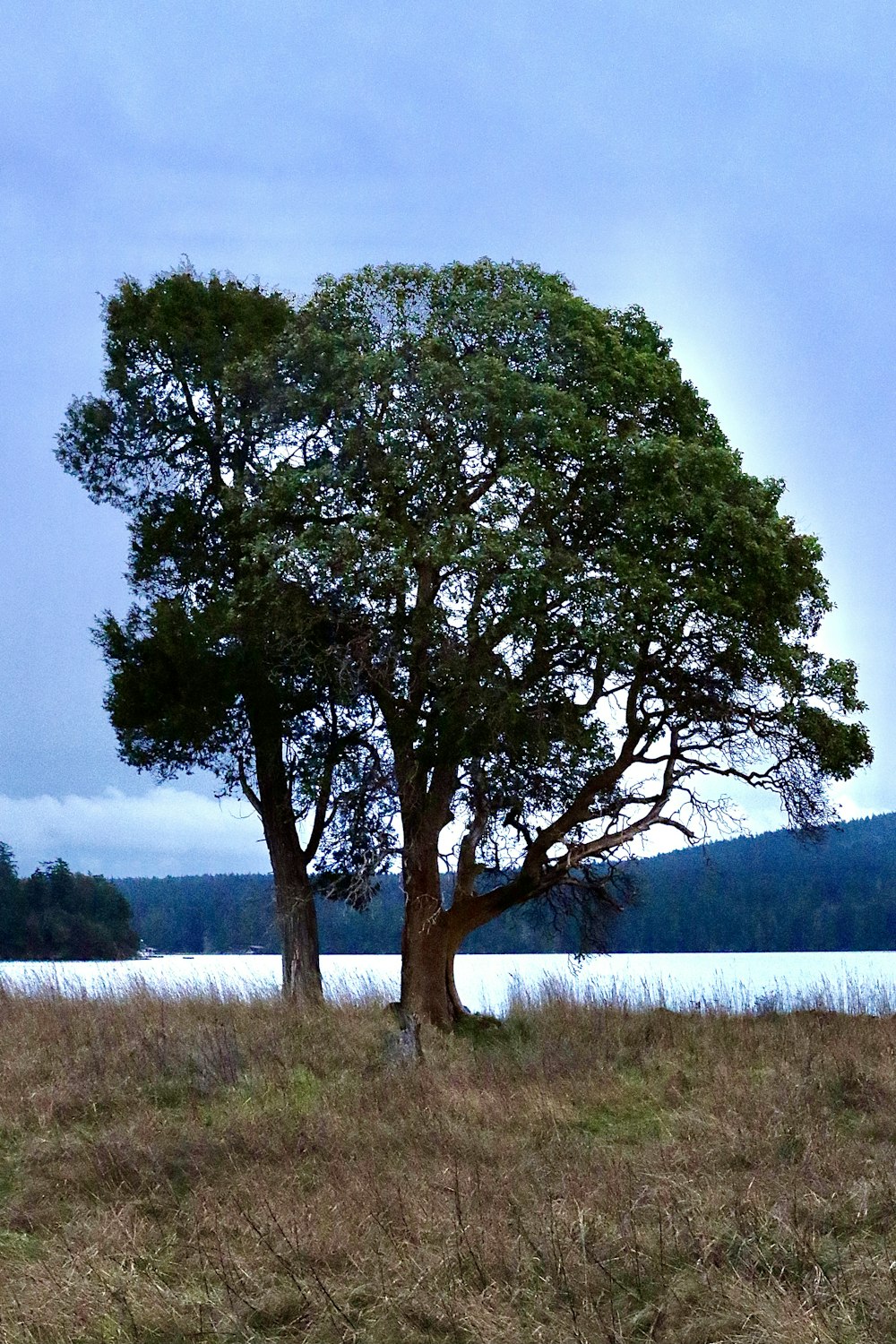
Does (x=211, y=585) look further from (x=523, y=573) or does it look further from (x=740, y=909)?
(x=740, y=909)

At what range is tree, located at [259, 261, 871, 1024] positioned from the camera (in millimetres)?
16109

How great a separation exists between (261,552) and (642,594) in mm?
5259

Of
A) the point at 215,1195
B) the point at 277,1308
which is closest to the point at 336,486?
the point at 215,1195

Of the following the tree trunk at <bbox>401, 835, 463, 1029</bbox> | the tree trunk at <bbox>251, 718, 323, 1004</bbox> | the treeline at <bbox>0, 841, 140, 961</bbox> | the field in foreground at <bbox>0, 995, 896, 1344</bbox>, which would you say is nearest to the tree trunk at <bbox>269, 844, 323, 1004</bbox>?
the tree trunk at <bbox>251, 718, 323, 1004</bbox>

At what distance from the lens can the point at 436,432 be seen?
17.1m

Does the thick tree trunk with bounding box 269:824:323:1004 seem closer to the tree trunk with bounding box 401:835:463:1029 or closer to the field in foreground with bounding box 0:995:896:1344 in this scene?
the tree trunk with bounding box 401:835:463:1029

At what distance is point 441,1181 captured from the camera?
29.8 feet

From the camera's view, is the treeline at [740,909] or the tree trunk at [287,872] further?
the treeline at [740,909]

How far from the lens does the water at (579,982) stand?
1772 centimetres

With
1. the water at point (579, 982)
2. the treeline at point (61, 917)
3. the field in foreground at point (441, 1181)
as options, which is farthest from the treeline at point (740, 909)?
the field in foreground at point (441, 1181)

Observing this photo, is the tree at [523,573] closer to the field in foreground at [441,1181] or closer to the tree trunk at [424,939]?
the tree trunk at [424,939]

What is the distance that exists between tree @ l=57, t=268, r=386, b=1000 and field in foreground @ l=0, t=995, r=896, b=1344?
3.92 meters

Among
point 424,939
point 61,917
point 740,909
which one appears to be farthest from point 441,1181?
point 740,909

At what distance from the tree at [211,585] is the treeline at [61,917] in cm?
1569
